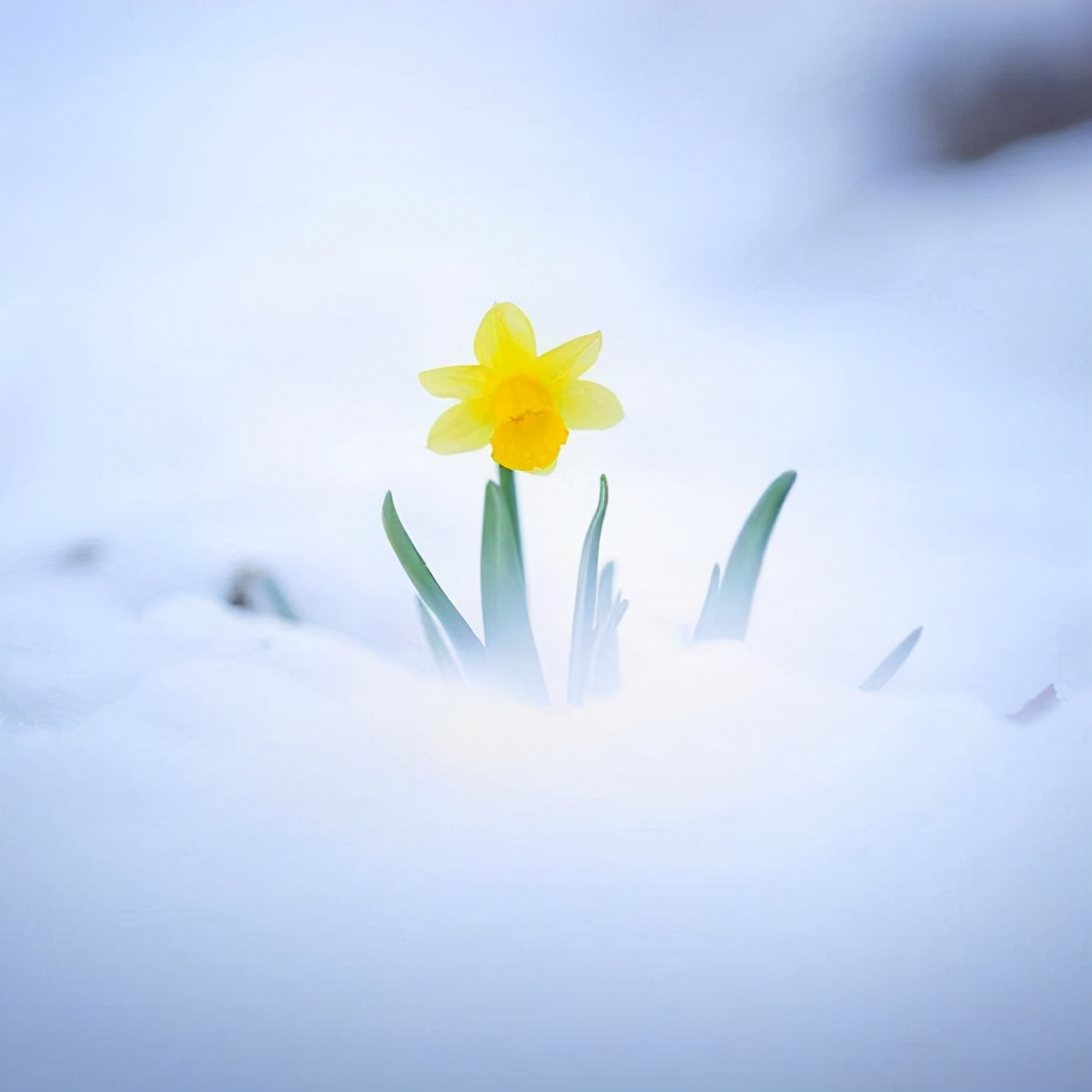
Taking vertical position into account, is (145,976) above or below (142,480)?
below

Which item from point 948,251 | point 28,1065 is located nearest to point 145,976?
point 28,1065

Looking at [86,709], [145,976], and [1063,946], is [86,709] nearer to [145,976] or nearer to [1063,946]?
[145,976]

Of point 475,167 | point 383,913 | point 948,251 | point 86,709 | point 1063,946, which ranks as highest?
point 475,167

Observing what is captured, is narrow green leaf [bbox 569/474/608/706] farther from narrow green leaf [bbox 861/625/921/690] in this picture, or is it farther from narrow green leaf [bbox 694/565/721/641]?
narrow green leaf [bbox 861/625/921/690]

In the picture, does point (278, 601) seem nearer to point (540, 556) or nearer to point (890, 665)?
point (540, 556)

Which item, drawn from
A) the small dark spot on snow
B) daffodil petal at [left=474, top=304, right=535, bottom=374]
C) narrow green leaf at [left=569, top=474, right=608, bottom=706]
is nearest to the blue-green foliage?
narrow green leaf at [left=569, top=474, right=608, bottom=706]
